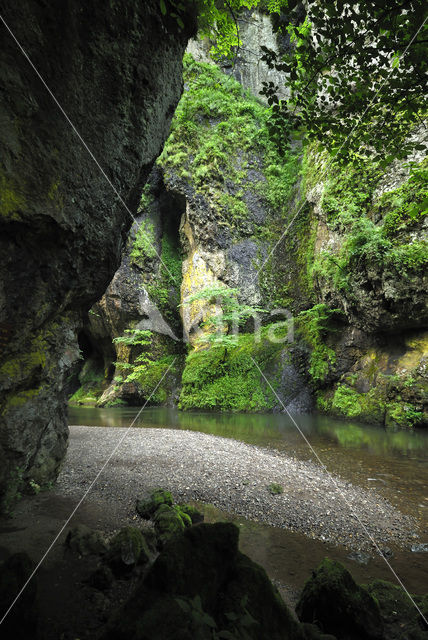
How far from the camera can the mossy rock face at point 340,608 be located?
2.27m

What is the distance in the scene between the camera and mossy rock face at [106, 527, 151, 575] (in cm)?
282

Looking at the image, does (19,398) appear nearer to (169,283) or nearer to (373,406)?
(373,406)

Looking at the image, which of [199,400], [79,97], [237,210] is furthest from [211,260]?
[79,97]

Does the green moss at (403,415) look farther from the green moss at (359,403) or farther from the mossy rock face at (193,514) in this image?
the mossy rock face at (193,514)

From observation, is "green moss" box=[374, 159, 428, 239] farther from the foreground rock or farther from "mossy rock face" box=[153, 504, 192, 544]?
"mossy rock face" box=[153, 504, 192, 544]

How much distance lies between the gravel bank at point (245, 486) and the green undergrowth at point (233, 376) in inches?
282

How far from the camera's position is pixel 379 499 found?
16.5 feet

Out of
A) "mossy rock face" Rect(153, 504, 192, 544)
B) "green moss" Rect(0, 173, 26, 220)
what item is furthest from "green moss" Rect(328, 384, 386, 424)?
"green moss" Rect(0, 173, 26, 220)

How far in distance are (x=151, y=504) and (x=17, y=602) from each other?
2597mm

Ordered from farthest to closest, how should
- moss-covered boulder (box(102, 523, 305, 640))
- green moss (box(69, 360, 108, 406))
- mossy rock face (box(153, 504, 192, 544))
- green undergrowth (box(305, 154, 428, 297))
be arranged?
1. green moss (box(69, 360, 108, 406))
2. green undergrowth (box(305, 154, 428, 297))
3. mossy rock face (box(153, 504, 192, 544))
4. moss-covered boulder (box(102, 523, 305, 640))

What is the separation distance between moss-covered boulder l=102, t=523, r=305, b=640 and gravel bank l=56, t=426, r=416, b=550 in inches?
92.1

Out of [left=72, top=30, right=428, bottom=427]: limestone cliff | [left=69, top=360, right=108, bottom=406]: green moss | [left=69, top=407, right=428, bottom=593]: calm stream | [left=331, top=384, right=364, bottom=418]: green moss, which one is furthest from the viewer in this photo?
[left=69, top=360, right=108, bottom=406]: green moss

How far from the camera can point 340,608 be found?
232cm

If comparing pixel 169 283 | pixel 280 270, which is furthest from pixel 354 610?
pixel 169 283
